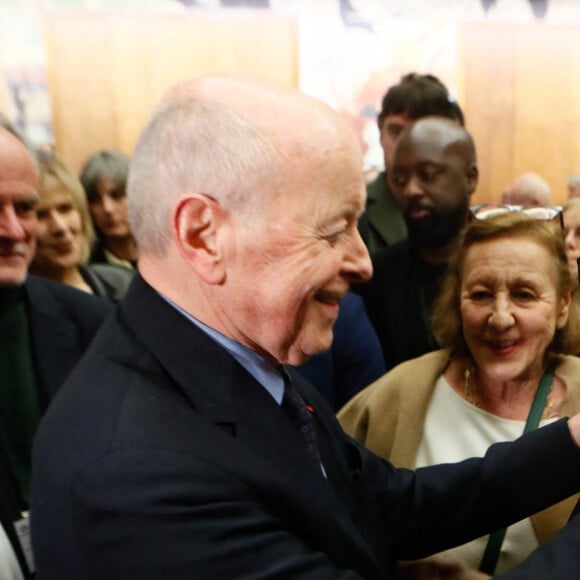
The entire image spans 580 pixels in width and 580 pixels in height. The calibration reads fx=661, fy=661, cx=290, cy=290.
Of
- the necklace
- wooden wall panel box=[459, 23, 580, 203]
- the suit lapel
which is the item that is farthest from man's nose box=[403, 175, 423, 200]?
wooden wall panel box=[459, 23, 580, 203]

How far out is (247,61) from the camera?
4359 mm

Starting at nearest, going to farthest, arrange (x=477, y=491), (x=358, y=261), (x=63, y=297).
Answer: (x=358, y=261)
(x=477, y=491)
(x=63, y=297)

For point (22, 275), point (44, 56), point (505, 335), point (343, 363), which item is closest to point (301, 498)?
point (505, 335)

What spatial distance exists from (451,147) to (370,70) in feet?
8.53

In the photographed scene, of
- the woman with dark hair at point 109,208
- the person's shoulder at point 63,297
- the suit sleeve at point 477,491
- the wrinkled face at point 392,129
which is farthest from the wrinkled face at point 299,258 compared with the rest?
the woman with dark hair at point 109,208

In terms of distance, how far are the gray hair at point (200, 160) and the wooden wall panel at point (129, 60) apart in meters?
3.50

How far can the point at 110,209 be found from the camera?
298cm

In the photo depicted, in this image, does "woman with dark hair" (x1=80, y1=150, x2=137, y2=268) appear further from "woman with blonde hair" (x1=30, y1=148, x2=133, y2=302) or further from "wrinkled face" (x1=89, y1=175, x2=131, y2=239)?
"woman with blonde hair" (x1=30, y1=148, x2=133, y2=302)

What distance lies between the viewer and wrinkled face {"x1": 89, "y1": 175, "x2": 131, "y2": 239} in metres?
2.97

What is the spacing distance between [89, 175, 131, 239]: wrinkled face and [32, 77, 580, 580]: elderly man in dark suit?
2151 millimetres

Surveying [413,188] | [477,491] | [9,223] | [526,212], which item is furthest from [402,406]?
[9,223]

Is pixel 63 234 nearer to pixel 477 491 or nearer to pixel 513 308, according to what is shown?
pixel 513 308

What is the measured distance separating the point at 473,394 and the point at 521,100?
3907mm

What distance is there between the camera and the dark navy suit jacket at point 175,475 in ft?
2.31
